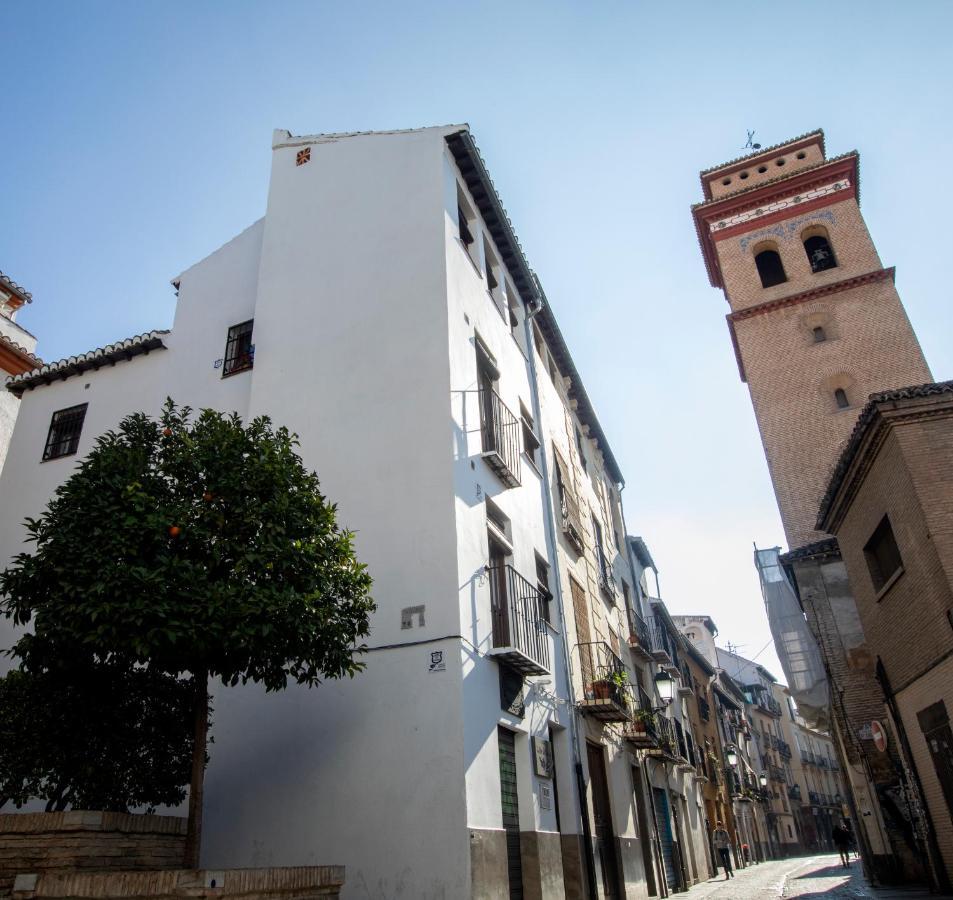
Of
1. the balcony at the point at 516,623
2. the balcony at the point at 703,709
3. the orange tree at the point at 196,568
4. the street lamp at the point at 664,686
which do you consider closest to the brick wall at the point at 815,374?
the street lamp at the point at 664,686

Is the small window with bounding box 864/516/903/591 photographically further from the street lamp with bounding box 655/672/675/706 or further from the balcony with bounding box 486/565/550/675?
the street lamp with bounding box 655/672/675/706

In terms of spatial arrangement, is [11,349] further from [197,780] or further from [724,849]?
[724,849]

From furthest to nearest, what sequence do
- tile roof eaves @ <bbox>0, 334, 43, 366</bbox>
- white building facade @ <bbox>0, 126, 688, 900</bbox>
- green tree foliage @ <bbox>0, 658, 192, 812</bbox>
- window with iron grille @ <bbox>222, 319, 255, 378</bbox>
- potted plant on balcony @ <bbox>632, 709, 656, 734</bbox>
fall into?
1. tile roof eaves @ <bbox>0, 334, 43, 366</bbox>
2. potted plant on balcony @ <bbox>632, 709, 656, 734</bbox>
3. window with iron grille @ <bbox>222, 319, 255, 378</bbox>
4. white building facade @ <bbox>0, 126, 688, 900</bbox>
5. green tree foliage @ <bbox>0, 658, 192, 812</bbox>

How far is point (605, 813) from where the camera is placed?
13.3 metres

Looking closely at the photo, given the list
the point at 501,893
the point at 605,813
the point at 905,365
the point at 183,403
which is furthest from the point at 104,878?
the point at 905,365

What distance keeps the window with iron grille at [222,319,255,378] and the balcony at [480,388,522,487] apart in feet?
13.5

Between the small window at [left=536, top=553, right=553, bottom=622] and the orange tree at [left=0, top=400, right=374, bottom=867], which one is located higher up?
the small window at [left=536, top=553, right=553, bottom=622]

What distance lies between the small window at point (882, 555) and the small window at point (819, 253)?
16.0 m

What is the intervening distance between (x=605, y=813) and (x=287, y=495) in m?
9.45

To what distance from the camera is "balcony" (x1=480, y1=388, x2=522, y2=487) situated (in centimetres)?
1085

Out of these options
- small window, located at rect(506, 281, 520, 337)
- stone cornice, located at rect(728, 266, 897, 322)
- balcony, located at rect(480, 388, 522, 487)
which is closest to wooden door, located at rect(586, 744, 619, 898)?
balcony, located at rect(480, 388, 522, 487)

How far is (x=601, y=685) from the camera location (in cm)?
1332

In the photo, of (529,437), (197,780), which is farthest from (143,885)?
(529,437)

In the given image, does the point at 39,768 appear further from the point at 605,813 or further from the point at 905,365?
the point at 905,365
